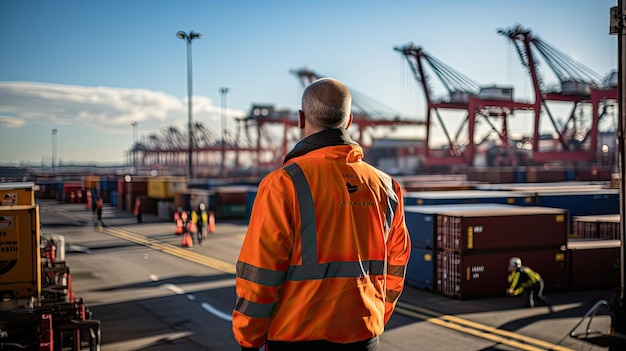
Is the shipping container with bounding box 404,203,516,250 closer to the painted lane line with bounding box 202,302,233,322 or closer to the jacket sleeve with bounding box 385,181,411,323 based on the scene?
the painted lane line with bounding box 202,302,233,322

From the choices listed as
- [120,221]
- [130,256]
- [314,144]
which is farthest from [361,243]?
[120,221]

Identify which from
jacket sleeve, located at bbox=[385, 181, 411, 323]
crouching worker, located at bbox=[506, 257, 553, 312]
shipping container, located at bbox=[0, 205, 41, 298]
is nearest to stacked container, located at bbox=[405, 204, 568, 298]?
crouching worker, located at bbox=[506, 257, 553, 312]

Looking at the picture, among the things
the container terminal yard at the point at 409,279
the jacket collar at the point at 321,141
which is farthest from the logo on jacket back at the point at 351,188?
the container terminal yard at the point at 409,279

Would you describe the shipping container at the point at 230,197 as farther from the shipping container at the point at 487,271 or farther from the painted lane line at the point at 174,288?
the shipping container at the point at 487,271

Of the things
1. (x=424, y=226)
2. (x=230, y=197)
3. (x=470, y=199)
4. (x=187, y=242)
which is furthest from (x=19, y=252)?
(x=230, y=197)

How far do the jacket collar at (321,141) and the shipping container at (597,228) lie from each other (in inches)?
706

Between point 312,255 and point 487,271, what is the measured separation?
1337cm

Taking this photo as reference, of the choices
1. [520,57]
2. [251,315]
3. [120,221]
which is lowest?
[120,221]

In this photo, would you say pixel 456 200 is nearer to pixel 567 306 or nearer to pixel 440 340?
pixel 567 306

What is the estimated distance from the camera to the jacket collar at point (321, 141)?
3344 mm

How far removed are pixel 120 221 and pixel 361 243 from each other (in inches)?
1470

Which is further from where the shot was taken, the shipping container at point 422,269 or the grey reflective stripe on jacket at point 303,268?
the shipping container at point 422,269

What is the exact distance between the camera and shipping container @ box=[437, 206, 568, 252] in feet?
50.9

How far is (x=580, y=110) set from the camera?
6372cm
